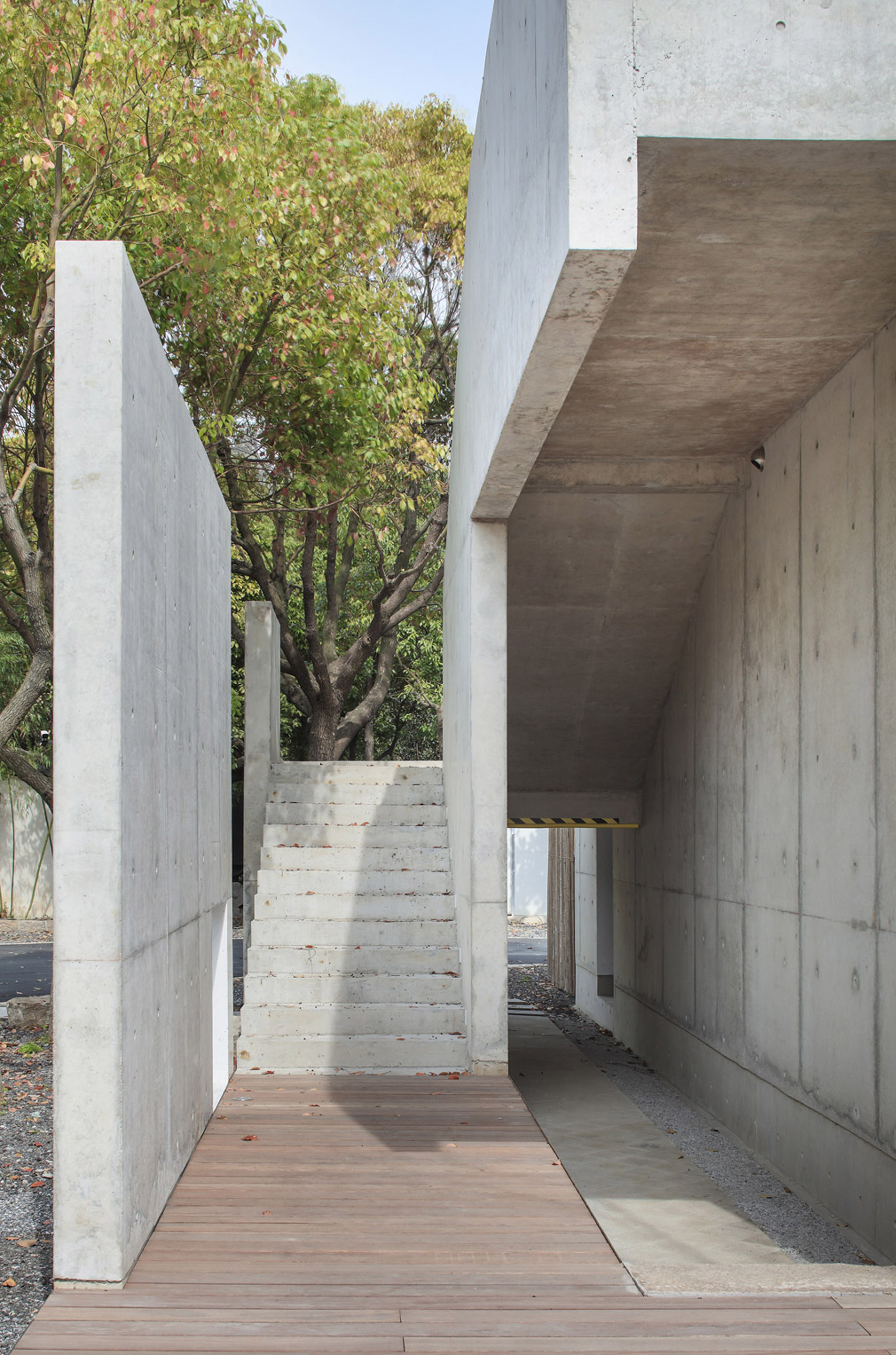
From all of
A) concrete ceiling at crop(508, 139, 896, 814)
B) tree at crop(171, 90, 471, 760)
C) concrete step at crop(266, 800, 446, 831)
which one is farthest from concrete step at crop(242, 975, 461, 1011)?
tree at crop(171, 90, 471, 760)

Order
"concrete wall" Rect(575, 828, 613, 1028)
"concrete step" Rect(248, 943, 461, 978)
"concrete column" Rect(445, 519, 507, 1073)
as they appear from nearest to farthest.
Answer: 1. "concrete column" Rect(445, 519, 507, 1073)
2. "concrete step" Rect(248, 943, 461, 978)
3. "concrete wall" Rect(575, 828, 613, 1028)

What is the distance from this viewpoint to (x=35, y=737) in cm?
1806

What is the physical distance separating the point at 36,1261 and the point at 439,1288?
1571 mm

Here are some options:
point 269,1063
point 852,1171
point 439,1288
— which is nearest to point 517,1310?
point 439,1288

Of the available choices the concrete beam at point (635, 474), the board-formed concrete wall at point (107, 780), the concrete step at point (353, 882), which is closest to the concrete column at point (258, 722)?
the concrete step at point (353, 882)

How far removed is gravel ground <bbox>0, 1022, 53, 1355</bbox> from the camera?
3645mm

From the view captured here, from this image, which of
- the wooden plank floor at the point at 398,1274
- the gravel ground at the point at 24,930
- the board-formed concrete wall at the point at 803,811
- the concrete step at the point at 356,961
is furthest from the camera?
the gravel ground at the point at 24,930

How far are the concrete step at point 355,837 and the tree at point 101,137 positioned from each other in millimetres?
1639

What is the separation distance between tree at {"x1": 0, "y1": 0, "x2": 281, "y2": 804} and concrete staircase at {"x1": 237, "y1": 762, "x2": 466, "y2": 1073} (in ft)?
5.94

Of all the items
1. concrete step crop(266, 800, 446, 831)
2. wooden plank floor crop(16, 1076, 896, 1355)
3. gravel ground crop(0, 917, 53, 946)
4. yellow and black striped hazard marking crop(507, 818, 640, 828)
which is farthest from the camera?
gravel ground crop(0, 917, 53, 946)

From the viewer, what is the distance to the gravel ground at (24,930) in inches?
628

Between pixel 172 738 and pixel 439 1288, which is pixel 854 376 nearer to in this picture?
pixel 172 738

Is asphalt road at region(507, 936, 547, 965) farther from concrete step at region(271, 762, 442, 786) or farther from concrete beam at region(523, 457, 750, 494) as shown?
concrete beam at region(523, 457, 750, 494)

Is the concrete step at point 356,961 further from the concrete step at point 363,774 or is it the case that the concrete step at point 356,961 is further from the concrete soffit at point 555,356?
the concrete soffit at point 555,356
